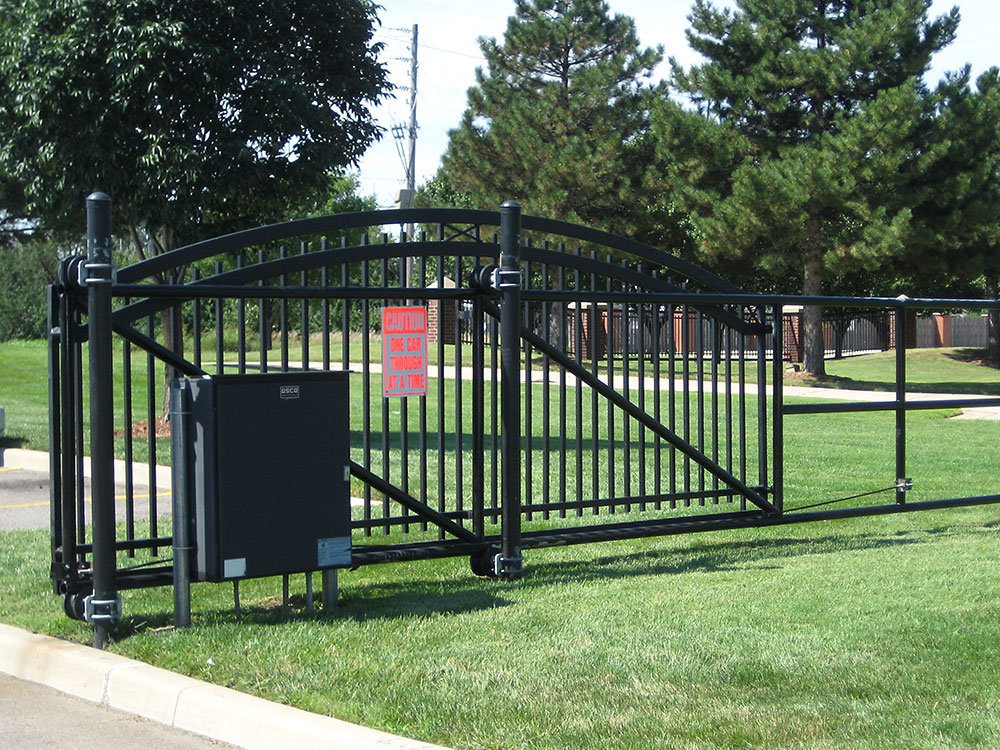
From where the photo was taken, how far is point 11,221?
79.6 ft

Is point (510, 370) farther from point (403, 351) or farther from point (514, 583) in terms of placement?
point (514, 583)

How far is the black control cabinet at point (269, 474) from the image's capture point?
5.92m

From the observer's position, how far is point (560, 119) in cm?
3775

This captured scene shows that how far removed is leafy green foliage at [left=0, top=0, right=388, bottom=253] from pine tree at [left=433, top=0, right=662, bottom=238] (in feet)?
68.7

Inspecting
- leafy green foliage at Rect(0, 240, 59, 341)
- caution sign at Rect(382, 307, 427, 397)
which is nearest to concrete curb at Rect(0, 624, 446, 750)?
caution sign at Rect(382, 307, 427, 397)

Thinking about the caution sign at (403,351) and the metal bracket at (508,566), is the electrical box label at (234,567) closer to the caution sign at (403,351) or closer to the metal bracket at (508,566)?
the caution sign at (403,351)

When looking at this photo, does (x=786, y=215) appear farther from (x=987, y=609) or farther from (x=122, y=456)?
(x=987, y=609)

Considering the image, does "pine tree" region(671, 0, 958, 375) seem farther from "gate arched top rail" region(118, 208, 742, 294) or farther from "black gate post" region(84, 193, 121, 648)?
"black gate post" region(84, 193, 121, 648)

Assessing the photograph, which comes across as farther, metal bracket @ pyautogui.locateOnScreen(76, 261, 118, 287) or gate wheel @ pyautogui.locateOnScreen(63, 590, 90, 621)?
gate wheel @ pyautogui.locateOnScreen(63, 590, 90, 621)

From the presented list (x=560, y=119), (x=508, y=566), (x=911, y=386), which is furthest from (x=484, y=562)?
(x=560, y=119)

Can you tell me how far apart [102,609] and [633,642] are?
8.50 ft

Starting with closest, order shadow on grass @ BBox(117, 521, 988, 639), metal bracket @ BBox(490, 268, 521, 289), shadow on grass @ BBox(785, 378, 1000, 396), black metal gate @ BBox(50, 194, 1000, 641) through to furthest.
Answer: black metal gate @ BBox(50, 194, 1000, 641) → shadow on grass @ BBox(117, 521, 988, 639) → metal bracket @ BBox(490, 268, 521, 289) → shadow on grass @ BBox(785, 378, 1000, 396)

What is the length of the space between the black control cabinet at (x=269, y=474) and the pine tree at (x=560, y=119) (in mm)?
29961

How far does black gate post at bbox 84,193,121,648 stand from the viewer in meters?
5.87
